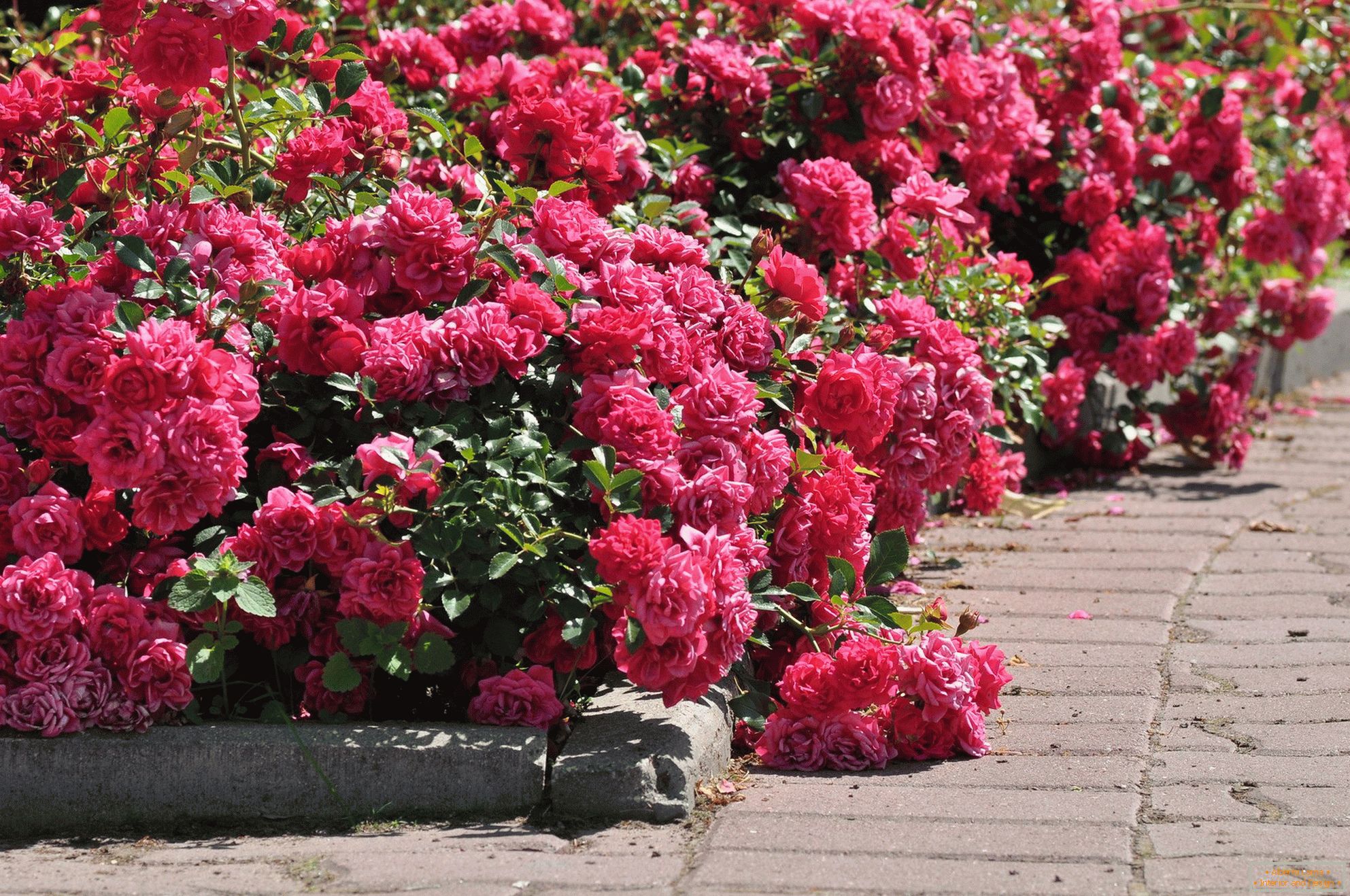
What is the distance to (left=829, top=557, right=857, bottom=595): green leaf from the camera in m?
2.59

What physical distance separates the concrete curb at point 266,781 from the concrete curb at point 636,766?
0.06 m

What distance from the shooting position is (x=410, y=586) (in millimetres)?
2312

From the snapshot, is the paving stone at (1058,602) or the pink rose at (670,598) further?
the paving stone at (1058,602)

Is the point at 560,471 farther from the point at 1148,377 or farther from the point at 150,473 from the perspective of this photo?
the point at 1148,377

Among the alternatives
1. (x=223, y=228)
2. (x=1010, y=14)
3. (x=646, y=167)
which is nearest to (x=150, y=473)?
(x=223, y=228)

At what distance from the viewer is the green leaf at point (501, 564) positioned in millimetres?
2271

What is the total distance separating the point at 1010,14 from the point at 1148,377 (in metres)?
1.51

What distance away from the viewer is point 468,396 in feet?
8.26

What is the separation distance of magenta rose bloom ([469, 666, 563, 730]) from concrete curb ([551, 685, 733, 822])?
0.06m

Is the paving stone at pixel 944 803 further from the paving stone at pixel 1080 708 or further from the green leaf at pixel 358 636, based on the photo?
the green leaf at pixel 358 636

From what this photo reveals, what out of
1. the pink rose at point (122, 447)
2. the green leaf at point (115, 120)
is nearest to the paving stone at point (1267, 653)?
the pink rose at point (122, 447)

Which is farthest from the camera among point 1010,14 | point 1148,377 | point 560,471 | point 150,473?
point 1010,14

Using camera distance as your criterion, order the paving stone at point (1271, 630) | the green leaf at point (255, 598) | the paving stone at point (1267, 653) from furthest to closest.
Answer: the paving stone at point (1271, 630), the paving stone at point (1267, 653), the green leaf at point (255, 598)

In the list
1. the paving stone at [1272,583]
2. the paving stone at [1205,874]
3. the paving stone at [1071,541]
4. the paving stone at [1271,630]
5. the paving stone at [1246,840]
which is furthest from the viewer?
the paving stone at [1071,541]
